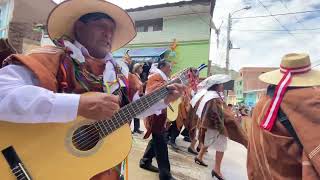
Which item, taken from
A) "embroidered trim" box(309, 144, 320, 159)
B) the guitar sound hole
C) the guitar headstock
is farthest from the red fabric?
the guitar sound hole

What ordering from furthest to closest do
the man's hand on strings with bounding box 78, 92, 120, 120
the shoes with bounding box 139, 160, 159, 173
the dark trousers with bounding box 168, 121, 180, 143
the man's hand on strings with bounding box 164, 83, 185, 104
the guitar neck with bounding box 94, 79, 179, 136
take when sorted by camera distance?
the dark trousers with bounding box 168, 121, 180, 143 → the shoes with bounding box 139, 160, 159, 173 → the man's hand on strings with bounding box 164, 83, 185, 104 → the guitar neck with bounding box 94, 79, 179, 136 → the man's hand on strings with bounding box 78, 92, 120, 120

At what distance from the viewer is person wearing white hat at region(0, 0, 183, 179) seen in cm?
142

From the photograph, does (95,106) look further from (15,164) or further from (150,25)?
(150,25)

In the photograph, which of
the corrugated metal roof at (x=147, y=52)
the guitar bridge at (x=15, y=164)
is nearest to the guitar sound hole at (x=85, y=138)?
the guitar bridge at (x=15, y=164)

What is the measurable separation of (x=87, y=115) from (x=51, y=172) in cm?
35

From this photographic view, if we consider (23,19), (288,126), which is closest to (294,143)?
(288,126)

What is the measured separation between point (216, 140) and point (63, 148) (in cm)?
378

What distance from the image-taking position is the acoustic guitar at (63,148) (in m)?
1.46

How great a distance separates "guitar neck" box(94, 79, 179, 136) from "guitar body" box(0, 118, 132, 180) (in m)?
0.07

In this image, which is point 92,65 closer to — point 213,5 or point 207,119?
point 207,119

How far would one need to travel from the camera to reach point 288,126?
181cm

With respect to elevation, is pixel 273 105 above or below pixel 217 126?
above

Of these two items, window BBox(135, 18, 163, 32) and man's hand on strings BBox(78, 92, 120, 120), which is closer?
man's hand on strings BBox(78, 92, 120, 120)

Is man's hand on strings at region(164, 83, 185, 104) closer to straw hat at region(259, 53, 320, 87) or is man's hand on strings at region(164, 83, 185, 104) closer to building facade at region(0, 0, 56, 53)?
straw hat at region(259, 53, 320, 87)
